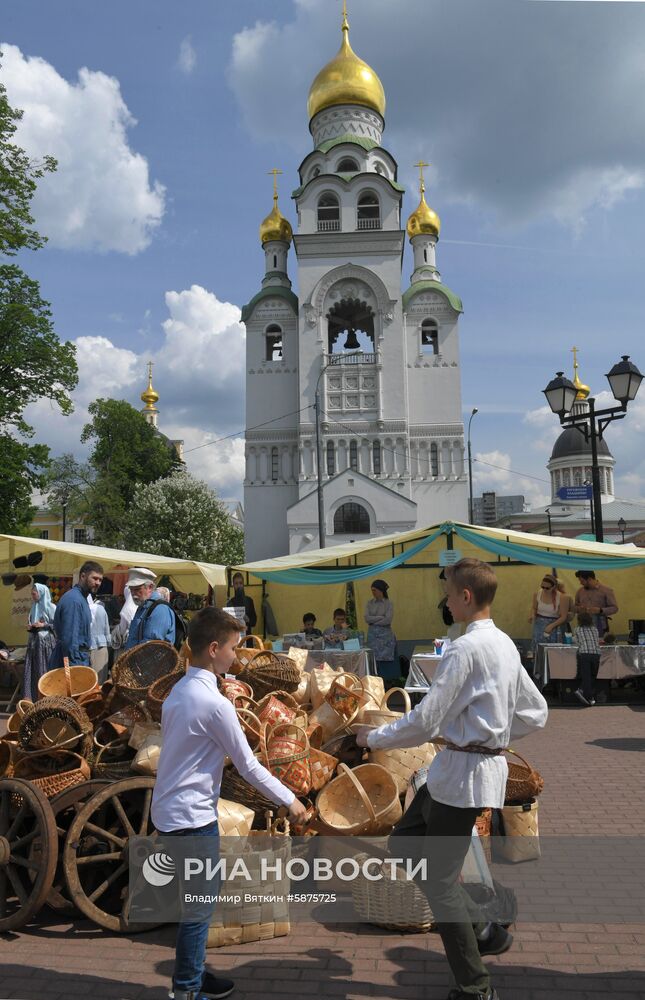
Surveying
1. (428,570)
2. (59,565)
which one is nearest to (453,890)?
(428,570)

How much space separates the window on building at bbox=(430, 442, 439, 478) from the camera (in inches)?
1768

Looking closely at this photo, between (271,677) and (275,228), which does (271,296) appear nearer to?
(275,228)

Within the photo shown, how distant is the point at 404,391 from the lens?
146 feet

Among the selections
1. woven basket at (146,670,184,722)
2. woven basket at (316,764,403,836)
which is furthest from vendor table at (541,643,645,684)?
woven basket at (146,670,184,722)

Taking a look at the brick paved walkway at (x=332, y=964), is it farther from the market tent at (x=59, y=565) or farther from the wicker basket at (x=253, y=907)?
the market tent at (x=59, y=565)

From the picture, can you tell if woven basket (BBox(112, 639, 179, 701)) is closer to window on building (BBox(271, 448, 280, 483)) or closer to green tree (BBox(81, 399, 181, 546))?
window on building (BBox(271, 448, 280, 483))

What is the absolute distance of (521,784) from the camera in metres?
4.93

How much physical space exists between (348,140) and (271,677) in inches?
1841

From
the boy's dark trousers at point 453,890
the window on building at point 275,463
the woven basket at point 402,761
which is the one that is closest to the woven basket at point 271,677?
the woven basket at point 402,761

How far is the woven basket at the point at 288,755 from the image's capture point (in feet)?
14.5

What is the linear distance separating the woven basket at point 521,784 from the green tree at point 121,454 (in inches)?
1750

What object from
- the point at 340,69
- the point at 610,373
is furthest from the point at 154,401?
the point at 610,373

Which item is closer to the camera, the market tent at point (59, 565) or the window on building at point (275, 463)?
the market tent at point (59, 565)

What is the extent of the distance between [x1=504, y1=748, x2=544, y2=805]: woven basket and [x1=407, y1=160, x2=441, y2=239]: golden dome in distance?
50.0 meters
